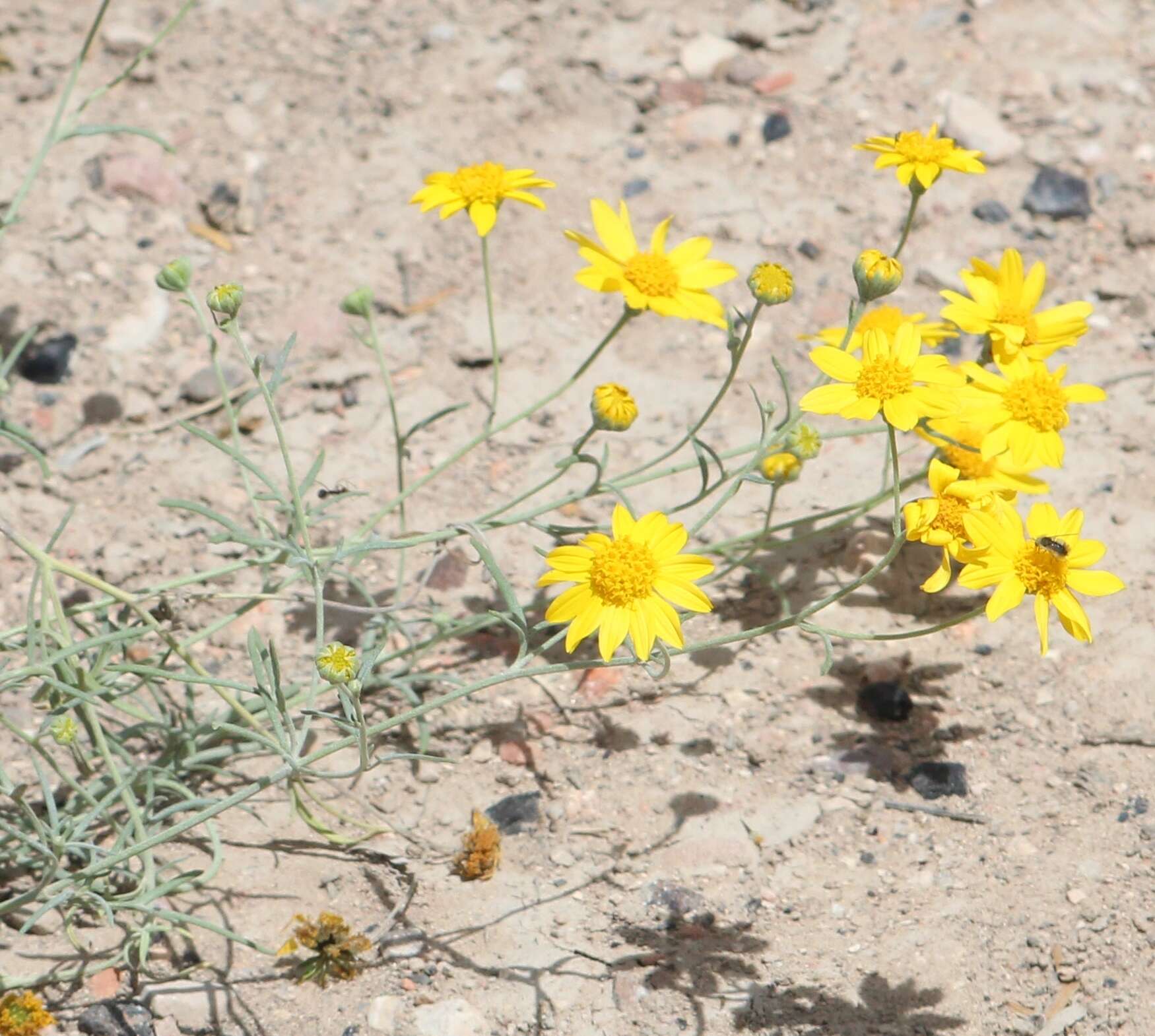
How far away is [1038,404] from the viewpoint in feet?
8.66

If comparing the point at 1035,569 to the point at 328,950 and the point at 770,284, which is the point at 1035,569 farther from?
the point at 328,950

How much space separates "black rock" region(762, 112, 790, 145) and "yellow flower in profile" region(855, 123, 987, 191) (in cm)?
155

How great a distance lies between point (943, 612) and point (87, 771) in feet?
6.86

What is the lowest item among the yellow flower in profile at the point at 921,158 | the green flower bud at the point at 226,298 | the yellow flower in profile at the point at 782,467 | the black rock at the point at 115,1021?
the black rock at the point at 115,1021

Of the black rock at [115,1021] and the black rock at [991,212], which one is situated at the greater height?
the black rock at [991,212]

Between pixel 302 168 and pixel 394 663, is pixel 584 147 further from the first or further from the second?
pixel 394 663

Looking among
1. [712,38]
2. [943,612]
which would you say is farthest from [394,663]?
[712,38]

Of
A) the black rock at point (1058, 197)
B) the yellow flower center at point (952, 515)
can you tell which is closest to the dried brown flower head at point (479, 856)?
the yellow flower center at point (952, 515)

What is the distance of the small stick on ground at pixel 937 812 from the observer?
2.81m

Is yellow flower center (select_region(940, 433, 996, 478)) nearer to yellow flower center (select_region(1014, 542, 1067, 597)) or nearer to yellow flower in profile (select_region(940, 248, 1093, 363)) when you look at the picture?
yellow flower in profile (select_region(940, 248, 1093, 363))

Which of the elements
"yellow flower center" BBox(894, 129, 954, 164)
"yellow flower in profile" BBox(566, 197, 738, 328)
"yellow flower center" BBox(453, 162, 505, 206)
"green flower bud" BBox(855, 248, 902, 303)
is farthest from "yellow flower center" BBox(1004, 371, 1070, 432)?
"yellow flower center" BBox(453, 162, 505, 206)

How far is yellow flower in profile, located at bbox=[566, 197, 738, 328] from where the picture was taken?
2.82 m

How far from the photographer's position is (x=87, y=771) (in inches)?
112

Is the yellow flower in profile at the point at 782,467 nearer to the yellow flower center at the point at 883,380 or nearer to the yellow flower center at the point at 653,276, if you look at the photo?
the yellow flower center at the point at 883,380
